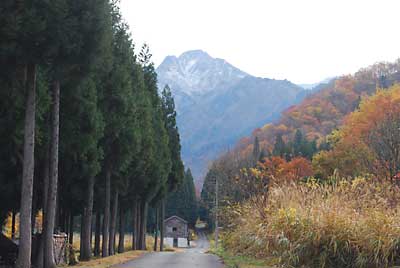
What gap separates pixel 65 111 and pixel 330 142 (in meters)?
45.4

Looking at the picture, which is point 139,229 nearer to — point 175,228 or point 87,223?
point 87,223

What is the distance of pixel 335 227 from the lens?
13.0 meters

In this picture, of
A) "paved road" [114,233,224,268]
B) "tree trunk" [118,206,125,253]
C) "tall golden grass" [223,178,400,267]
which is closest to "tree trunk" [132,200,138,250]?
"tree trunk" [118,206,125,253]

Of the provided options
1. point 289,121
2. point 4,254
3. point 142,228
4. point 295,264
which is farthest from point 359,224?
point 289,121

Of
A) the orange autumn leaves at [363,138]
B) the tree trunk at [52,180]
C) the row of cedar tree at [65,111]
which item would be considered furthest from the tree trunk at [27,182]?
the orange autumn leaves at [363,138]

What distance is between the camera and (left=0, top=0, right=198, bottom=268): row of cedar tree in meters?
12.6

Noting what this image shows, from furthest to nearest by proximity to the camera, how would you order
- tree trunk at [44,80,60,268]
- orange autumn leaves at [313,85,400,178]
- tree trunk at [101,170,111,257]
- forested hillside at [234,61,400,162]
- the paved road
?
forested hillside at [234,61,400,162] → orange autumn leaves at [313,85,400,178] → tree trunk at [101,170,111,257] → the paved road → tree trunk at [44,80,60,268]

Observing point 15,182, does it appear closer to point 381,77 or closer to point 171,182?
point 171,182

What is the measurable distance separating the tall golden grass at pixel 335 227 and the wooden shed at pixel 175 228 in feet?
251

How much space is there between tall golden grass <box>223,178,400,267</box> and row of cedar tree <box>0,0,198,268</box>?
5897 mm

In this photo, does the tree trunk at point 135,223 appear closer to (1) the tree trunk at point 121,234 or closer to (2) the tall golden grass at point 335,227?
(1) the tree trunk at point 121,234

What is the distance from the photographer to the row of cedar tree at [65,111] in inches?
495

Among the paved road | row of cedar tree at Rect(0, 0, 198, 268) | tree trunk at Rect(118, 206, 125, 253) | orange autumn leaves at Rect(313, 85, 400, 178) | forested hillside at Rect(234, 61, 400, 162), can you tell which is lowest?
the paved road

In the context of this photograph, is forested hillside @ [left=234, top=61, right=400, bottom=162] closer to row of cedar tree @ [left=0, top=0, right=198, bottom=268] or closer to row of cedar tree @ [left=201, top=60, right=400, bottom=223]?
row of cedar tree @ [left=201, top=60, right=400, bottom=223]
